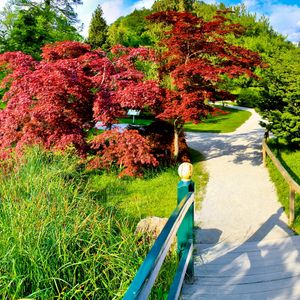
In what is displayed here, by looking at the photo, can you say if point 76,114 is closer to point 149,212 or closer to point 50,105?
point 50,105

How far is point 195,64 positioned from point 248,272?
5.29 meters

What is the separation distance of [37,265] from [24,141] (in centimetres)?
517

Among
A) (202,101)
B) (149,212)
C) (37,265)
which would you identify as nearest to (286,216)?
(149,212)

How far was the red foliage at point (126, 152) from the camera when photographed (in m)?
7.43

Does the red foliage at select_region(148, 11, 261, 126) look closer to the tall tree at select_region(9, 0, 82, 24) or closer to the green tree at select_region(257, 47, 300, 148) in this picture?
the green tree at select_region(257, 47, 300, 148)

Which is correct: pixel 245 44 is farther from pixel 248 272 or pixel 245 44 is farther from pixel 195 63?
pixel 248 272

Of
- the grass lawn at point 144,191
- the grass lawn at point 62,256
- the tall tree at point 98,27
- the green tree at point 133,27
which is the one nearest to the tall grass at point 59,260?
the grass lawn at point 62,256

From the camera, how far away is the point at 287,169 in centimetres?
855

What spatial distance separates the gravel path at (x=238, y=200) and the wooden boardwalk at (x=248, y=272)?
935 mm

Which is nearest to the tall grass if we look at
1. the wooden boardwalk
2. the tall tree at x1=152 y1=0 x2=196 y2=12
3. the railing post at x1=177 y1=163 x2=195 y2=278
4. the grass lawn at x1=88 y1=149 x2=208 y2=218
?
the railing post at x1=177 y1=163 x2=195 y2=278

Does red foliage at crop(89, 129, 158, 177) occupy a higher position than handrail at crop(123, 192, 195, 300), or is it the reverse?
handrail at crop(123, 192, 195, 300)

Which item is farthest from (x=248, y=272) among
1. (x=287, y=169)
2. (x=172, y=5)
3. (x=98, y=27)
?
(x=98, y=27)

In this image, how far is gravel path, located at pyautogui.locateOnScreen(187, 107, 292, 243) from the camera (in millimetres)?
5105

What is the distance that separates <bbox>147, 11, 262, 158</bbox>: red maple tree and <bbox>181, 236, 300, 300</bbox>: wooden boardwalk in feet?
14.2
